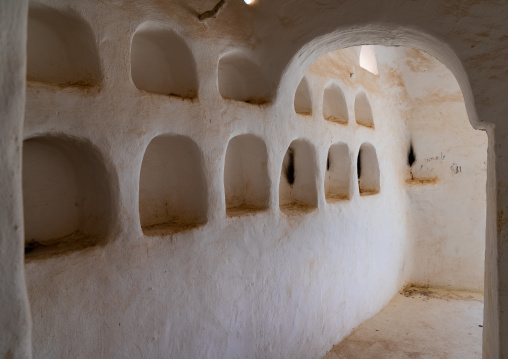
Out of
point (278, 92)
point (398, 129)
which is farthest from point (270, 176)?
point (398, 129)

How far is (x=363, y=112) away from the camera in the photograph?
15.8 feet

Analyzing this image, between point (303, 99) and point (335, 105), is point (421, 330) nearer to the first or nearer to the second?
point (335, 105)

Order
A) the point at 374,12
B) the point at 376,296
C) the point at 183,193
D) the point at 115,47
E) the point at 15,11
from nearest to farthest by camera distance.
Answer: the point at 15,11
the point at 115,47
the point at 374,12
the point at 183,193
the point at 376,296

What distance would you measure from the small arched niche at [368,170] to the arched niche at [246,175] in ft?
6.47

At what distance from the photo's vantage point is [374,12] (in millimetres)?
2592

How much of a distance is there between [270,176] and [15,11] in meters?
2.39

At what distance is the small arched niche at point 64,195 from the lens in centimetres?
209

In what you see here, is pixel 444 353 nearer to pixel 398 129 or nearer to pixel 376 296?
pixel 376 296

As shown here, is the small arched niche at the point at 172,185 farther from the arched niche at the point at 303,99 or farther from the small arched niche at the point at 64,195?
the arched niche at the point at 303,99

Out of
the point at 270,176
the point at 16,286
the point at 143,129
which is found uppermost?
the point at 143,129

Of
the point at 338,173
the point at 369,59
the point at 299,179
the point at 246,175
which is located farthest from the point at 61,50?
the point at 369,59

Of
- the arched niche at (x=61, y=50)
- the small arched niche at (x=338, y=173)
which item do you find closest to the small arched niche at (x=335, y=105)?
the small arched niche at (x=338, y=173)

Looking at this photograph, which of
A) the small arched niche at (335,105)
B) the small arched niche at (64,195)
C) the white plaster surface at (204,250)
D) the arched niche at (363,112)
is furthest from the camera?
the arched niche at (363,112)

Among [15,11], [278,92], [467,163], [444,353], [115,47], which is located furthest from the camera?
[467,163]
